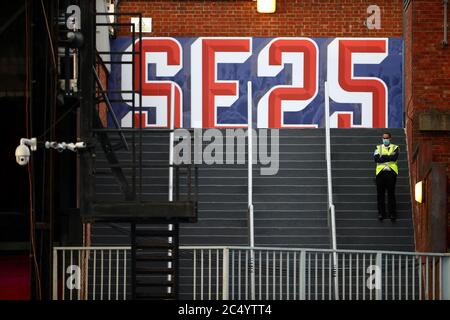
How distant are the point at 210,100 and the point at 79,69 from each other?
982 centimetres

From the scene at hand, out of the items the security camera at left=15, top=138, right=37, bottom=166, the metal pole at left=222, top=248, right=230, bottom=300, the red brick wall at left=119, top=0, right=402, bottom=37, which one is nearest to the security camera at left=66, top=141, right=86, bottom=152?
the security camera at left=15, top=138, right=37, bottom=166

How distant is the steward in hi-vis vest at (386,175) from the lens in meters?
24.8

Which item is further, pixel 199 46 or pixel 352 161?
pixel 199 46

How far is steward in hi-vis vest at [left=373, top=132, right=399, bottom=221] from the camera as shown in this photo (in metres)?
24.8

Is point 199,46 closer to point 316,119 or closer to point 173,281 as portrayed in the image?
point 316,119

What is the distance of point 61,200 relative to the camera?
22.5m

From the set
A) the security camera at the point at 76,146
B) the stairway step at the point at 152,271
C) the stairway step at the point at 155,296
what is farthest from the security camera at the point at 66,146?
the stairway step at the point at 155,296

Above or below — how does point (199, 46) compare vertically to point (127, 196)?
above

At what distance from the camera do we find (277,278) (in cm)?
2198

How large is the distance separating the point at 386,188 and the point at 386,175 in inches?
10.0

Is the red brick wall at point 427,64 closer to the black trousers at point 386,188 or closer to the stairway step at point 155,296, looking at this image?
the black trousers at point 386,188

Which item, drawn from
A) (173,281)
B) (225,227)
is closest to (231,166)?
(225,227)
